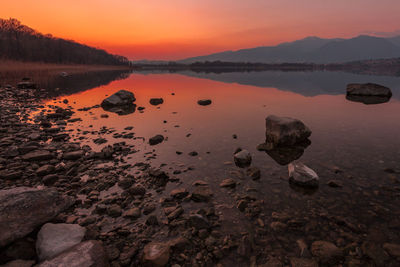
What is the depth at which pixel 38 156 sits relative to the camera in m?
8.36

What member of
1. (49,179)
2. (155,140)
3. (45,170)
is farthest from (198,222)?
(155,140)

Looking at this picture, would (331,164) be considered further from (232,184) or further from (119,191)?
(119,191)

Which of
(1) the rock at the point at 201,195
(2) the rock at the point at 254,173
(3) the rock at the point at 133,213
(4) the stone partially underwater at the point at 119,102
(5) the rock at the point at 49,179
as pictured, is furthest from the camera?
(4) the stone partially underwater at the point at 119,102

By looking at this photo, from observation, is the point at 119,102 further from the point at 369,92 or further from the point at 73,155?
the point at 369,92

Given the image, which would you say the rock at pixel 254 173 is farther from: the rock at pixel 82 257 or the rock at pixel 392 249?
the rock at pixel 82 257

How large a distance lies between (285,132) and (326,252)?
7104 mm

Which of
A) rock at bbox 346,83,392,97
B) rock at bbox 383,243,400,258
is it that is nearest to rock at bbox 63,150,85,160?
rock at bbox 383,243,400,258

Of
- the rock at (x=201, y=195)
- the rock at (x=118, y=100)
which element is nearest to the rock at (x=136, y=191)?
the rock at (x=201, y=195)

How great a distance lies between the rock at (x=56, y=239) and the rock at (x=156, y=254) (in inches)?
60.4

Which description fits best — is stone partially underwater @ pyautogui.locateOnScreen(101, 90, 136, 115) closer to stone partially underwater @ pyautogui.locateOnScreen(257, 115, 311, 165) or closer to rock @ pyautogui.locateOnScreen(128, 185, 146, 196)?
stone partially underwater @ pyautogui.locateOnScreen(257, 115, 311, 165)

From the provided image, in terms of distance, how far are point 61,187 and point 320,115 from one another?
20.4m

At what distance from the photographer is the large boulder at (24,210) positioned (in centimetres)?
406

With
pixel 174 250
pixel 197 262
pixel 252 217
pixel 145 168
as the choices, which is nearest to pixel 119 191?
pixel 145 168

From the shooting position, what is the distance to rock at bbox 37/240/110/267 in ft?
11.4
